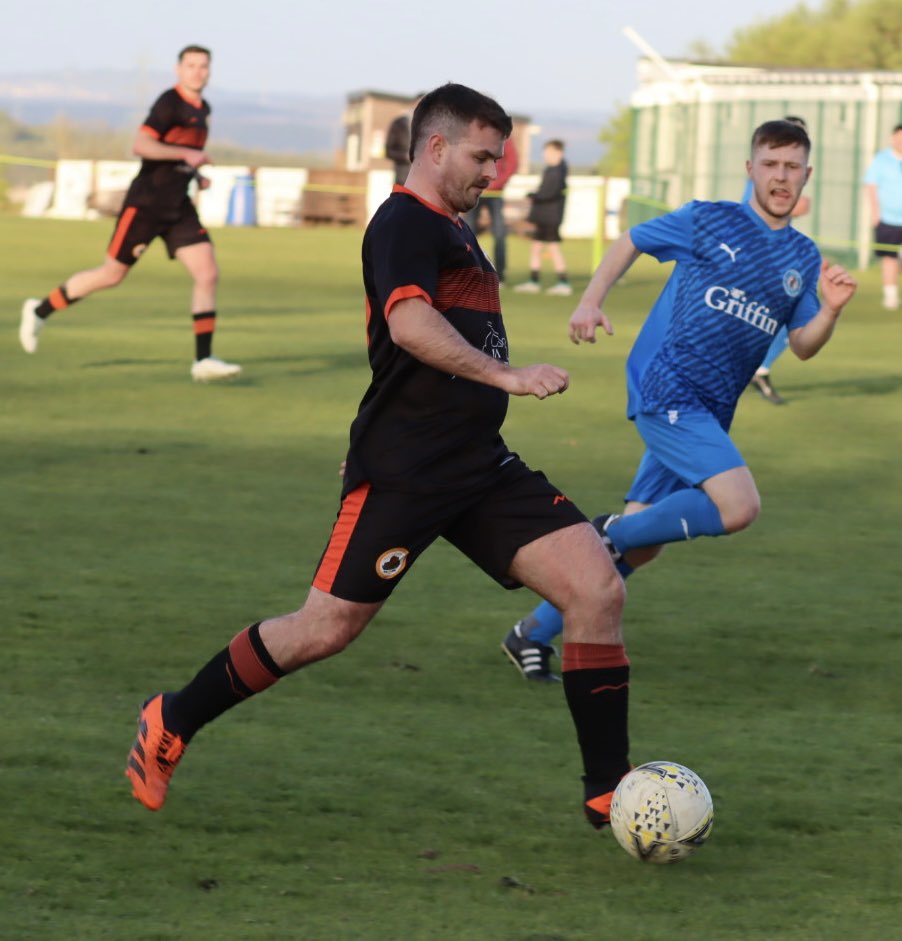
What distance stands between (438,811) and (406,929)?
776 mm

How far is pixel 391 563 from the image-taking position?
14.6ft

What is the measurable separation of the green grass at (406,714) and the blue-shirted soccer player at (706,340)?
1.66 feet

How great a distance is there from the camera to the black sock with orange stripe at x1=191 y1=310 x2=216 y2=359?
494 inches

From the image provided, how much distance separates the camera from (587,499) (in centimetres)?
909

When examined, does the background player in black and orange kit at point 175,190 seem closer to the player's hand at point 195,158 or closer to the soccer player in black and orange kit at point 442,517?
the player's hand at point 195,158

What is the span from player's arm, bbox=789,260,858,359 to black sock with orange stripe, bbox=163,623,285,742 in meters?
2.09

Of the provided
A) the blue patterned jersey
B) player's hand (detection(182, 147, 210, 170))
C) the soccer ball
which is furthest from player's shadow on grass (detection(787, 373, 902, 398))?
the soccer ball

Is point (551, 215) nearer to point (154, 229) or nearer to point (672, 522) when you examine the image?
point (154, 229)

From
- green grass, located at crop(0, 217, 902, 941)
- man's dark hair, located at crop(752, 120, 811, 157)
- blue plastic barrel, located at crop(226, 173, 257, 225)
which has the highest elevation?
blue plastic barrel, located at crop(226, 173, 257, 225)

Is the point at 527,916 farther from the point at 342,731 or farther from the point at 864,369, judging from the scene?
the point at 864,369

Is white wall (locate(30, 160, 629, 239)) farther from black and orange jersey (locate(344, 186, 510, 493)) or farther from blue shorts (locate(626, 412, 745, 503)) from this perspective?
black and orange jersey (locate(344, 186, 510, 493))

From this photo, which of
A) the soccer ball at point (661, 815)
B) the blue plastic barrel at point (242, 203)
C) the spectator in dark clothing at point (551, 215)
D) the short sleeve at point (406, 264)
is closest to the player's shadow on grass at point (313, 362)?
the spectator in dark clothing at point (551, 215)

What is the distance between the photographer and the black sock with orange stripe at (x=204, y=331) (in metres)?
12.5

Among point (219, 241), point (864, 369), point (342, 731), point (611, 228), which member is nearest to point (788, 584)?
point (342, 731)
